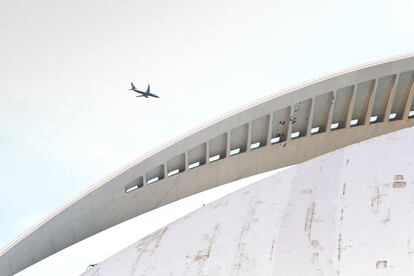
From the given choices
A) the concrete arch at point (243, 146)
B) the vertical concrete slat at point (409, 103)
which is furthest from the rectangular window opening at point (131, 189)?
the vertical concrete slat at point (409, 103)

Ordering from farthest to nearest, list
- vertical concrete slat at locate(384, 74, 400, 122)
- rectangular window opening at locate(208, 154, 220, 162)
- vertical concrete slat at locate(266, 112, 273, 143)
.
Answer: vertical concrete slat at locate(384, 74, 400, 122), rectangular window opening at locate(208, 154, 220, 162), vertical concrete slat at locate(266, 112, 273, 143)

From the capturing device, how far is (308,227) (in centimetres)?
575

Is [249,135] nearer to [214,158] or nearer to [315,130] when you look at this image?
[214,158]

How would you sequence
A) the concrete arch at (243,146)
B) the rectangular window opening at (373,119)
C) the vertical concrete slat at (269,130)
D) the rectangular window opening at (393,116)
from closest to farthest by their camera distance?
the concrete arch at (243,146) < the vertical concrete slat at (269,130) < the rectangular window opening at (373,119) < the rectangular window opening at (393,116)

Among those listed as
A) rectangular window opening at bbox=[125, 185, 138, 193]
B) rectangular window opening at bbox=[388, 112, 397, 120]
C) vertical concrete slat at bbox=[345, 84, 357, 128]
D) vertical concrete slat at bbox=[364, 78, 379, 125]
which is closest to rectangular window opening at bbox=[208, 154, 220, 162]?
rectangular window opening at bbox=[125, 185, 138, 193]

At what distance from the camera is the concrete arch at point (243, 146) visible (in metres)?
13.1

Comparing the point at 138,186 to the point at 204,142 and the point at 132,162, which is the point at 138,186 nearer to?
the point at 132,162

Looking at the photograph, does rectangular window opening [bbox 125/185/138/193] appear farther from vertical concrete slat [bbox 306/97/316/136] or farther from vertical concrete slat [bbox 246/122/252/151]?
vertical concrete slat [bbox 306/97/316/136]

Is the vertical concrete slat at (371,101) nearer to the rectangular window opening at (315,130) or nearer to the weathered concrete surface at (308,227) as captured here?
the rectangular window opening at (315,130)

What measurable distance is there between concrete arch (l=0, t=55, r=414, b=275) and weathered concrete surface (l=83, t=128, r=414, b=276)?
21.8 ft

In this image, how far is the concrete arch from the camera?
43.0 ft

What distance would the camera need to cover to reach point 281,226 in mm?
5934

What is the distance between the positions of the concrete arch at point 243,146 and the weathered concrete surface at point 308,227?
21.8ft

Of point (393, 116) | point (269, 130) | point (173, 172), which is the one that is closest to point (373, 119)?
point (393, 116)
